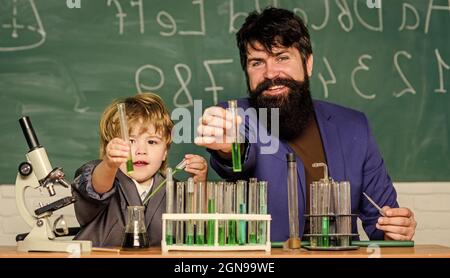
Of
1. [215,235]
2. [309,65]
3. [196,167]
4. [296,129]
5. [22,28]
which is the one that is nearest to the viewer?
[215,235]

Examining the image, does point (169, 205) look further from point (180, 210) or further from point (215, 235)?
point (215, 235)

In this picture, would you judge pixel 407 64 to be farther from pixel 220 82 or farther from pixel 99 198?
pixel 99 198

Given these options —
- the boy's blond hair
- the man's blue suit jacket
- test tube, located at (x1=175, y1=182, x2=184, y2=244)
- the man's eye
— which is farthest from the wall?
test tube, located at (x1=175, y1=182, x2=184, y2=244)

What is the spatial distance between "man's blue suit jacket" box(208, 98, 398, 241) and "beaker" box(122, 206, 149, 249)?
66 cm

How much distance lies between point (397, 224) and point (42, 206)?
3.83 feet

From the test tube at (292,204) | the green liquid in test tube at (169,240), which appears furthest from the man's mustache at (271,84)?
the green liquid in test tube at (169,240)

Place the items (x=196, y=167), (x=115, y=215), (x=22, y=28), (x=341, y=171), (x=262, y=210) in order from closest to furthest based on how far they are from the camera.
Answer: (x=262, y=210) → (x=115, y=215) → (x=196, y=167) → (x=341, y=171) → (x=22, y=28)

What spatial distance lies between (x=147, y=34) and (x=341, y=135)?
3.25 feet

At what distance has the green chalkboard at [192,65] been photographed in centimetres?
336

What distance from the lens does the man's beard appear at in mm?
3107

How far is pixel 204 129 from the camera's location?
7.16ft

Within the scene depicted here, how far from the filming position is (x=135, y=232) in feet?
7.22

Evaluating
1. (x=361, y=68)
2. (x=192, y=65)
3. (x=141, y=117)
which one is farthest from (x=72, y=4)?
(x=361, y=68)
